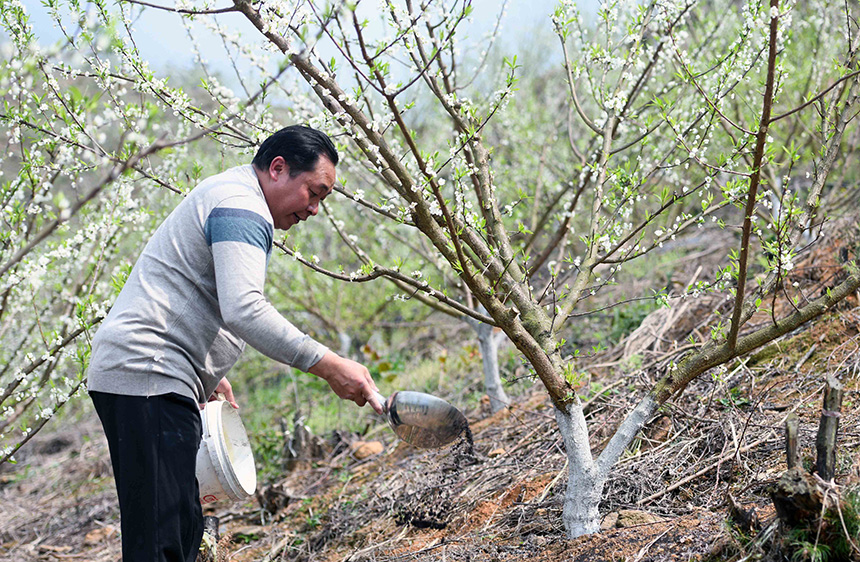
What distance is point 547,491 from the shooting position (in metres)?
3.22

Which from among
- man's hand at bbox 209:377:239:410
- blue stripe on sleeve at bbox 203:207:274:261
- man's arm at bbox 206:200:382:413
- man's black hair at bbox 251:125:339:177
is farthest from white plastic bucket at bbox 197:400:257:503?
man's black hair at bbox 251:125:339:177

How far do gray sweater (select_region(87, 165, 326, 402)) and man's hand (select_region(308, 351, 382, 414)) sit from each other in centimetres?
3

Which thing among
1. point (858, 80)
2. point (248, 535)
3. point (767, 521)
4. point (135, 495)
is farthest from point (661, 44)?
point (248, 535)

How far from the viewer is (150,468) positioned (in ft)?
7.35

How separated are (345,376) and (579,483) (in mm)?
1077

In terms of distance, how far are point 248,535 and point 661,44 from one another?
3944mm

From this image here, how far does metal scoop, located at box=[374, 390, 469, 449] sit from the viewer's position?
2.39 m

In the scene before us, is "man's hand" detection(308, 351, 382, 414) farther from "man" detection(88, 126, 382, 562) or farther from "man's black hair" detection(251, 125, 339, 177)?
"man's black hair" detection(251, 125, 339, 177)

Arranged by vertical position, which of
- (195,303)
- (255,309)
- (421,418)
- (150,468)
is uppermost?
(195,303)

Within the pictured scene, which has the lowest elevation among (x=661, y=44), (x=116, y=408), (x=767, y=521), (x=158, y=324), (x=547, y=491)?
(x=767, y=521)

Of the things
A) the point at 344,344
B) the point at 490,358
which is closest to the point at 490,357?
the point at 490,358

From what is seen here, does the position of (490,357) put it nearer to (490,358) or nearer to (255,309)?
(490,358)

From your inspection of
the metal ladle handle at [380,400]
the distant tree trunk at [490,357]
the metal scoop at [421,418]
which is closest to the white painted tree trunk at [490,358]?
the distant tree trunk at [490,357]

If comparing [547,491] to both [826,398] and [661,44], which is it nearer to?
[826,398]
